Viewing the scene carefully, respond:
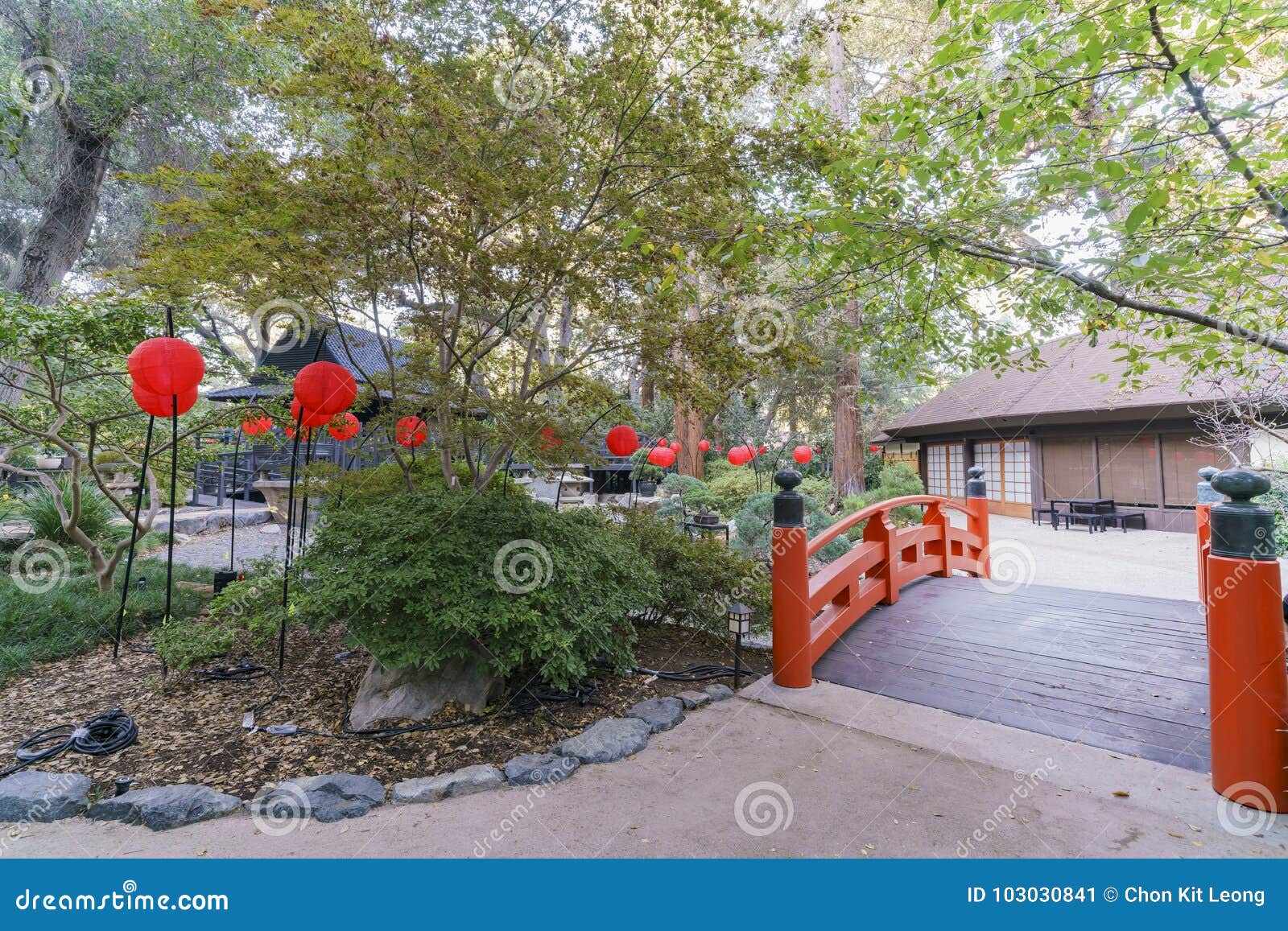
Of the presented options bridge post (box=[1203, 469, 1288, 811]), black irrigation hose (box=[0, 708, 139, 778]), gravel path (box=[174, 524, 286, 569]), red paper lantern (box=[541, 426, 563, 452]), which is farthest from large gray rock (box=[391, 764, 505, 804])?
gravel path (box=[174, 524, 286, 569])

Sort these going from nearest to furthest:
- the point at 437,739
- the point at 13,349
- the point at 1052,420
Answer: the point at 437,739, the point at 13,349, the point at 1052,420

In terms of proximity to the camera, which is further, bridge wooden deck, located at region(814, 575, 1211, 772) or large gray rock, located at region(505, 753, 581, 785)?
bridge wooden deck, located at region(814, 575, 1211, 772)

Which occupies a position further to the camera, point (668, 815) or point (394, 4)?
point (394, 4)

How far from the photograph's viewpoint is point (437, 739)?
3225 millimetres

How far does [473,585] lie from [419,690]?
82cm

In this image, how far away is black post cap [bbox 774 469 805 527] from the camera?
3805mm

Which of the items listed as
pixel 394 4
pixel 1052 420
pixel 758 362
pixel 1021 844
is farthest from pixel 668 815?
pixel 1052 420

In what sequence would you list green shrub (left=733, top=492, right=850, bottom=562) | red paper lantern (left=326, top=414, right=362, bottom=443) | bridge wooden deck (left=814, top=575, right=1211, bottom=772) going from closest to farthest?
bridge wooden deck (left=814, top=575, right=1211, bottom=772) → red paper lantern (left=326, top=414, right=362, bottom=443) → green shrub (left=733, top=492, right=850, bottom=562)

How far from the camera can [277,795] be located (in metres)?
2.55

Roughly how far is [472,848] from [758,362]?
10.4 feet

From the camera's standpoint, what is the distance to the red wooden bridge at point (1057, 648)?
238 centimetres

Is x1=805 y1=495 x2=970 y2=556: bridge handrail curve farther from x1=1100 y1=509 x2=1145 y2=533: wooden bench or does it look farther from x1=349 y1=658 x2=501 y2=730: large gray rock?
x1=1100 y1=509 x2=1145 y2=533: wooden bench

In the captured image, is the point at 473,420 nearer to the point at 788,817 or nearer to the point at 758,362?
the point at 758,362

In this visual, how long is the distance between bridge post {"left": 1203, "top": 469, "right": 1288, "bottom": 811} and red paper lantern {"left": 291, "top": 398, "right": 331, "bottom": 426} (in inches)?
192
